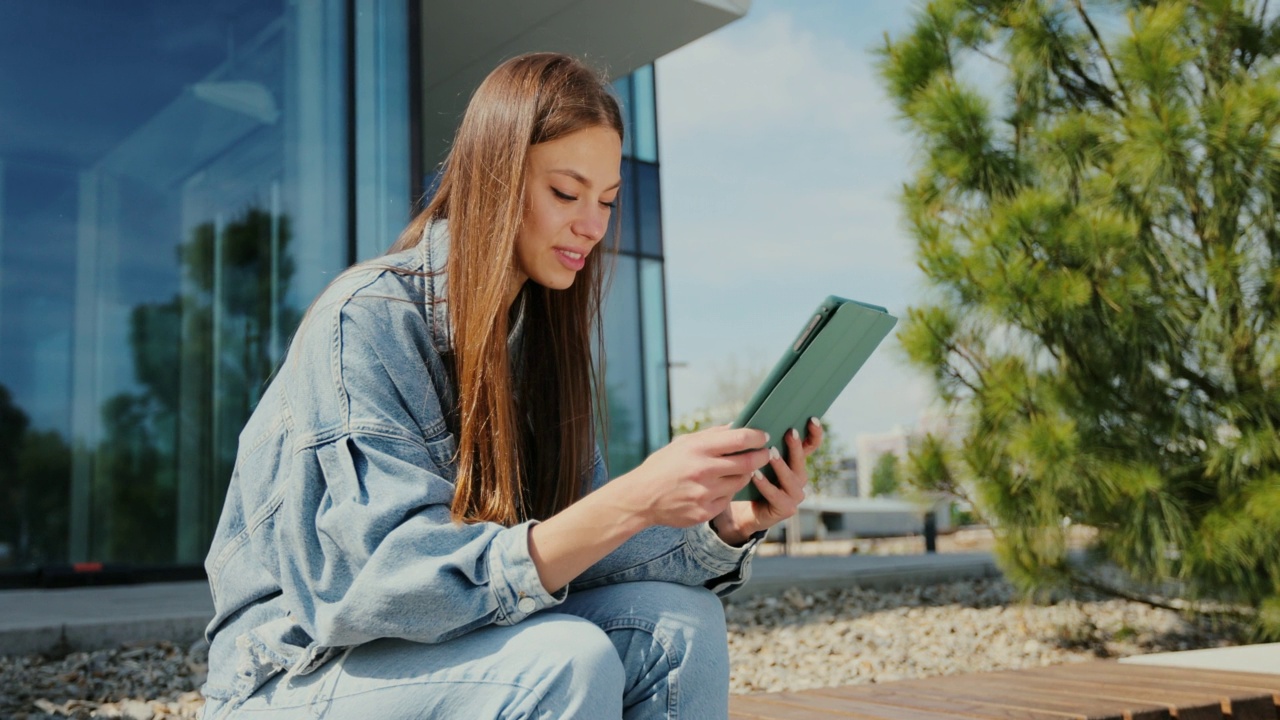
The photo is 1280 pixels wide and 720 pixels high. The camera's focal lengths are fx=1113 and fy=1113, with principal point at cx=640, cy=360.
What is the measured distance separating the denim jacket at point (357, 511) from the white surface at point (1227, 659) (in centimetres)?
240

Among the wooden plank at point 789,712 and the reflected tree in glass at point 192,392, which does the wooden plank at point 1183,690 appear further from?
the reflected tree in glass at point 192,392

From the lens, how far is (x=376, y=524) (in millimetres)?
1187

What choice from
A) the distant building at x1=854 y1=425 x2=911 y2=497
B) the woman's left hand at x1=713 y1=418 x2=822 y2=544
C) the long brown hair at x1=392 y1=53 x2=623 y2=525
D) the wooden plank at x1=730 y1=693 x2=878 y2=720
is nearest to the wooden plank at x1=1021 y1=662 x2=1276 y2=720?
the wooden plank at x1=730 y1=693 x2=878 y2=720

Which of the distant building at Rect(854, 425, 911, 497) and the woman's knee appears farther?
the distant building at Rect(854, 425, 911, 497)

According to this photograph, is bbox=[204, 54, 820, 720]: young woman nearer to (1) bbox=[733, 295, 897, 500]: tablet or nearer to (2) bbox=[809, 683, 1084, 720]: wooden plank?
(1) bbox=[733, 295, 897, 500]: tablet

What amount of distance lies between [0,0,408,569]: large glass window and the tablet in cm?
424

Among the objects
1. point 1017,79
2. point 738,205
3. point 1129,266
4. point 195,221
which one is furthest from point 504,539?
point 738,205

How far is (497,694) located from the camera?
1.19 metres

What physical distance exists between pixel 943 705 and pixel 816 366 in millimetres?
1138

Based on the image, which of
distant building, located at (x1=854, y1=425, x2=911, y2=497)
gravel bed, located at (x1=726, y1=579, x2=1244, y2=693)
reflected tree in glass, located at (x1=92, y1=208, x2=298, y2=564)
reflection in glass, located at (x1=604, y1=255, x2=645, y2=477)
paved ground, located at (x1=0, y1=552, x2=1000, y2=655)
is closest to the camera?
paved ground, located at (x1=0, y1=552, x2=1000, y2=655)

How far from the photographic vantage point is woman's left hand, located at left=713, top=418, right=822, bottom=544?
1506 mm

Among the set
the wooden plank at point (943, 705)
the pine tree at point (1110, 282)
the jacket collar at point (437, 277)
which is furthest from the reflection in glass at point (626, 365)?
the jacket collar at point (437, 277)

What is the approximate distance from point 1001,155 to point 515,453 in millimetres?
4384

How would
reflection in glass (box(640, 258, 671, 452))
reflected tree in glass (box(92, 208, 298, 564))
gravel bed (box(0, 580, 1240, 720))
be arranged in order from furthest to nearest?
reflection in glass (box(640, 258, 671, 452)) → reflected tree in glass (box(92, 208, 298, 564)) → gravel bed (box(0, 580, 1240, 720))
